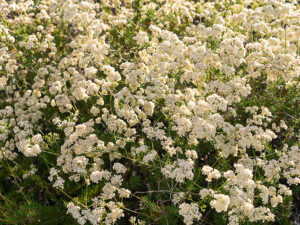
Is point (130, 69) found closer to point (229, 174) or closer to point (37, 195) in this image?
point (229, 174)

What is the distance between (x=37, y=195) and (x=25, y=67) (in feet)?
9.60

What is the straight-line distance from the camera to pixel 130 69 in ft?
15.2

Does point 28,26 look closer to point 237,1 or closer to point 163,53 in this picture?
point 163,53

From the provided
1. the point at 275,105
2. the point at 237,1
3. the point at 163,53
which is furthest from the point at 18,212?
the point at 237,1

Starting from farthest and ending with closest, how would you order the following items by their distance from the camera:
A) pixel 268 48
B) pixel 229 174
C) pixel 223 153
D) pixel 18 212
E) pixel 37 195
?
pixel 37 195, pixel 268 48, pixel 18 212, pixel 223 153, pixel 229 174

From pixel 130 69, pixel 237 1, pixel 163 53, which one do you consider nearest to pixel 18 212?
pixel 130 69

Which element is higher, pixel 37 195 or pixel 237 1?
pixel 237 1

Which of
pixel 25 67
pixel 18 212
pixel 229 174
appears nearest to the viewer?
pixel 229 174

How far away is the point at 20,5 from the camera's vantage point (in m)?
6.52

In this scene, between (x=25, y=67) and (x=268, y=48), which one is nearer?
(x=268, y=48)

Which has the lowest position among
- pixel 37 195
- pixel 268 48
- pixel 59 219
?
pixel 37 195

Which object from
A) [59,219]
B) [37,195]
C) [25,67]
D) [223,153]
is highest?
[223,153]

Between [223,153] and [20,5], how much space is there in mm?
5617

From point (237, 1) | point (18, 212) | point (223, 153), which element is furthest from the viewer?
point (237, 1)
